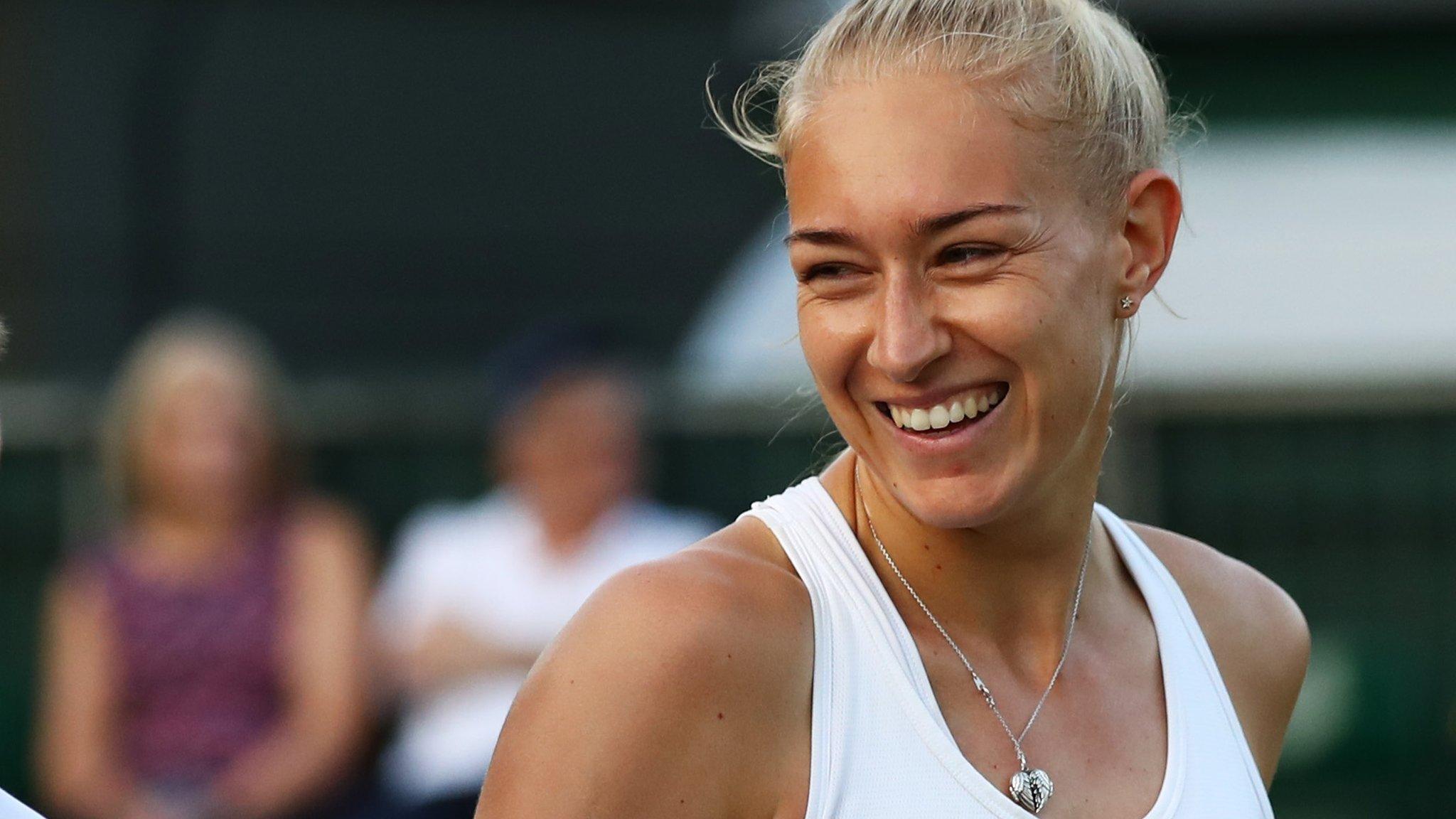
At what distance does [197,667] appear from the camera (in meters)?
4.90

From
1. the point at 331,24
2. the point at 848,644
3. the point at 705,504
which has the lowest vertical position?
the point at 705,504

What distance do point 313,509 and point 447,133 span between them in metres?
4.41

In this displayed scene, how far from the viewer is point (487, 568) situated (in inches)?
194

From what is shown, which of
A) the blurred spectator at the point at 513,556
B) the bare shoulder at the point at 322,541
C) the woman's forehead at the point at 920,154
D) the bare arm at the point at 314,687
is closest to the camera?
the woman's forehead at the point at 920,154

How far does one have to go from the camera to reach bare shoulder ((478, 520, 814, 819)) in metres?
1.94

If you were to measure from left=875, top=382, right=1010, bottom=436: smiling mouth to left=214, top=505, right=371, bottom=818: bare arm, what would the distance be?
10.3 feet

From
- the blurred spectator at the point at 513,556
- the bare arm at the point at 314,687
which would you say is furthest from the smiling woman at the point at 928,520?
the bare arm at the point at 314,687

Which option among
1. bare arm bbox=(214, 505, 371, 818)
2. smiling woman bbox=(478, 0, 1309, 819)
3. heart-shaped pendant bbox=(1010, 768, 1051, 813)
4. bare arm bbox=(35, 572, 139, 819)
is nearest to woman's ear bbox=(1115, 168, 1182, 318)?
smiling woman bbox=(478, 0, 1309, 819)

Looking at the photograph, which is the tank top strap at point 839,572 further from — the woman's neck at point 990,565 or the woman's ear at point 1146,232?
the woman's ear at point 1146,232

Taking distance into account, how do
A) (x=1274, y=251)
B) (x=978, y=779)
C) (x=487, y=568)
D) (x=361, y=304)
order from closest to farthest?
(x=978, y=779), (x=487, y=568), (x=1274, y=251), (x=361, y=304)

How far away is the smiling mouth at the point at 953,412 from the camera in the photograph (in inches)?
83.4

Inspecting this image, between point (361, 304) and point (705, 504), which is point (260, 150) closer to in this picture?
point (361, 304)

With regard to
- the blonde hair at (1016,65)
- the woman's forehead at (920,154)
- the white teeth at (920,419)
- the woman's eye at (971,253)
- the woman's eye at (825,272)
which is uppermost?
the blonde hair at (1016,65)

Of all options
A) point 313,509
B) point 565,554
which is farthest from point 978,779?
point 313,509
